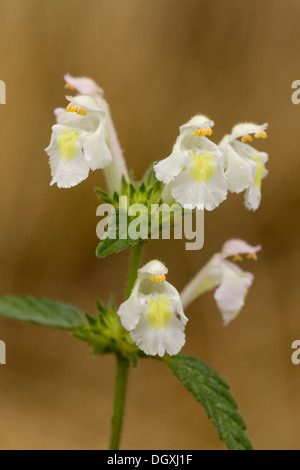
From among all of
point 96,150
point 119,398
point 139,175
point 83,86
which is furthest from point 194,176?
point 139,175

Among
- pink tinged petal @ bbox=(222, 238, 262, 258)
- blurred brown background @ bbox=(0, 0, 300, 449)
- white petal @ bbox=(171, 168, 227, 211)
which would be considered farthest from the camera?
blurred brown background @ bbox=(0, 0, 300, 449)

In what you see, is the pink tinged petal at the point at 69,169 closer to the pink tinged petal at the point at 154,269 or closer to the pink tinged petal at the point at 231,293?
→ the pink tinged petal at the point at 154,269

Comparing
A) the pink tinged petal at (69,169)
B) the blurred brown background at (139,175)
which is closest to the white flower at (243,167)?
the pink tinged petal at (69,169)

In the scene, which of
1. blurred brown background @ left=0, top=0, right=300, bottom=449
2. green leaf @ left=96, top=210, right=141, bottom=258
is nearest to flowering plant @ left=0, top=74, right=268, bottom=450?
green leaf @ left=96, top=210, right=141, bottom=258

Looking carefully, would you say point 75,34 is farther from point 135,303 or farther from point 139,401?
point 135,303

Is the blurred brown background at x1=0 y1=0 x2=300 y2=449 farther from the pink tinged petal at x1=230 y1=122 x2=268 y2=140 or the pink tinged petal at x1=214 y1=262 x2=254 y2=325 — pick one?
the pink tinged petal at x1=230 y1=122 x2=268 y2=140

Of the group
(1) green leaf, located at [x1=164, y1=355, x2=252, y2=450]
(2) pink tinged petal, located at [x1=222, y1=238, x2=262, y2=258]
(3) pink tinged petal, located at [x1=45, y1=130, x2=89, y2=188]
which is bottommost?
(1) green leaf, located at [x1=164, y1=355, x2=252, y2=450]
